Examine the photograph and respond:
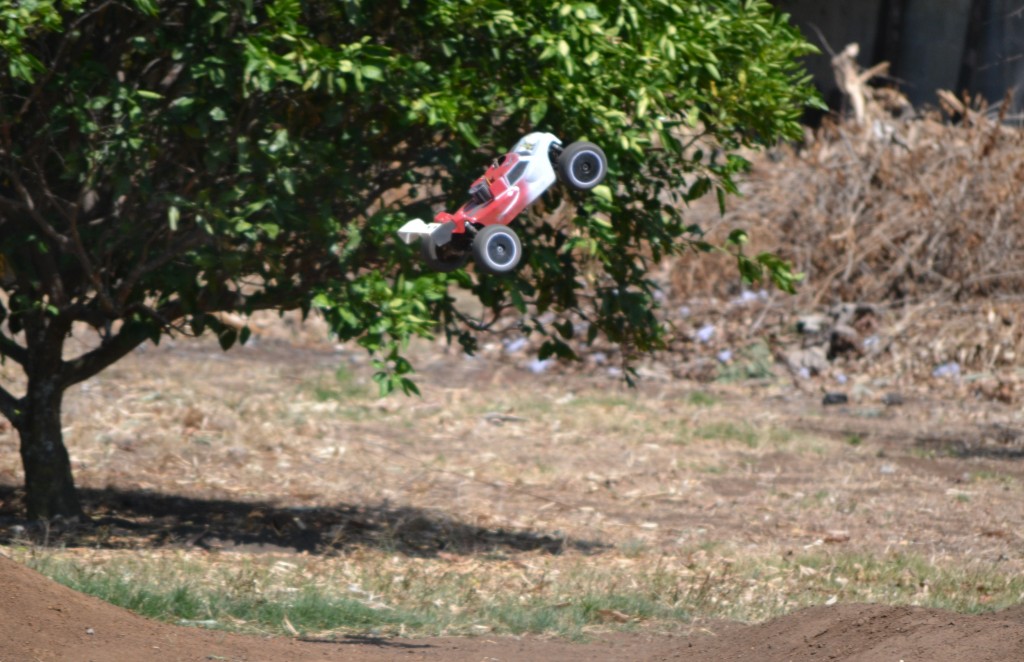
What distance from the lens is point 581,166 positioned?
374 cm

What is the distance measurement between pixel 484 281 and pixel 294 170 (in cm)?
122

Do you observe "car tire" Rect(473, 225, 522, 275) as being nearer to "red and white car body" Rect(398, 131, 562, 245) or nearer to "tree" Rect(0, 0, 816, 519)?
"red and white car body" Rect(398, 131, 562, 245)

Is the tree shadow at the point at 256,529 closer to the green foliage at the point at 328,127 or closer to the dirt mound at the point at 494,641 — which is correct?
the green foliage at the point at 328,127

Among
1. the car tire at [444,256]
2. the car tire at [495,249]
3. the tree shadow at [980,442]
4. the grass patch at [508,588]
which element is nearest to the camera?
the car tire at [495,249]

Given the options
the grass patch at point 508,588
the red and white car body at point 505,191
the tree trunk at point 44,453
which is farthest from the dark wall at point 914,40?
the red and white car body at point 505,191

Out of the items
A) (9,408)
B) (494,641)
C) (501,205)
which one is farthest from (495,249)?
(9,408)

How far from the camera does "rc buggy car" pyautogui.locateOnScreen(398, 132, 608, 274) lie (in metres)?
3.56

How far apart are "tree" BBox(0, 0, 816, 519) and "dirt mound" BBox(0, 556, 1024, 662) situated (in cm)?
145

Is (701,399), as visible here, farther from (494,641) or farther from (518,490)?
(494,641)

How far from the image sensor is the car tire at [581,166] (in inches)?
145

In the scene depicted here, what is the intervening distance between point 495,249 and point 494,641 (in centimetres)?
227

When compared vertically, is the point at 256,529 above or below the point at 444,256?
below

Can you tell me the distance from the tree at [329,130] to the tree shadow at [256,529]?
1.11 m

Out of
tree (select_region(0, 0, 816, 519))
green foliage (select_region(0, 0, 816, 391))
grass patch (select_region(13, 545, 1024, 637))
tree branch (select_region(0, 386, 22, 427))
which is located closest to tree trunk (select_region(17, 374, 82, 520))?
tree branch (select_region(0, 386, 22, 427))
